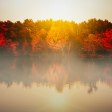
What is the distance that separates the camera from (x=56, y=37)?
1788cm

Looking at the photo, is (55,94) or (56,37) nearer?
(55,94)

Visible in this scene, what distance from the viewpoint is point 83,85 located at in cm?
748

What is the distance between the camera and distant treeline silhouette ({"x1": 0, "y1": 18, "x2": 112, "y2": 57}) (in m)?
17.4

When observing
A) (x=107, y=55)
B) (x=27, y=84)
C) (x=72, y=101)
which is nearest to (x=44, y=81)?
(x=27, y=84)

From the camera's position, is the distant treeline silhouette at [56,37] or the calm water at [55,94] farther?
the distant treeline silhouette at [56,37]

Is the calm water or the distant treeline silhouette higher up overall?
the distant treeline silhouette

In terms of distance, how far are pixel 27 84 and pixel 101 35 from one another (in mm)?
10900

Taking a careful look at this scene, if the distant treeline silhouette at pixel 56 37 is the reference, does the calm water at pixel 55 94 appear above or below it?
below

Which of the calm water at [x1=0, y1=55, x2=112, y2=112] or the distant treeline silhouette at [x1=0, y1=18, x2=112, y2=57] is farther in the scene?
→ the distant treeline silhouette at [x1=0, y1=18, x2=112, y2=57]

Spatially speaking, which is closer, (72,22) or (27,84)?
(27,84)

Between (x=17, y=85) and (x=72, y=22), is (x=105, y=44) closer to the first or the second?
(x=72, y=22)

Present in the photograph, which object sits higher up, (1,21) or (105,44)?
(1,21)

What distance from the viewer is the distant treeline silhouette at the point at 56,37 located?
57.1 ft

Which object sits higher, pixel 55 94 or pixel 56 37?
pixel 56 37
